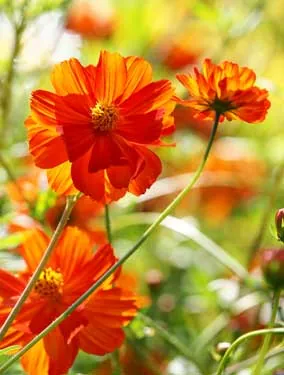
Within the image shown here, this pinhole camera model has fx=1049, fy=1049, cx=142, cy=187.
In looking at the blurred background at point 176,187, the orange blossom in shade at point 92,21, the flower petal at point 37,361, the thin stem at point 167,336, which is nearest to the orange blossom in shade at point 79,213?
the blurred background at point 176,187

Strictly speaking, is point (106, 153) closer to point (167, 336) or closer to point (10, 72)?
point (167, 336)

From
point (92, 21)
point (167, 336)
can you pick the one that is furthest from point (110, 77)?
point (92, 21)

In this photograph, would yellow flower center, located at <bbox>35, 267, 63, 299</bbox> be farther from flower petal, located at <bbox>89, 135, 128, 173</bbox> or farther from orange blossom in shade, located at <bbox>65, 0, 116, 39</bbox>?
orange blossom in shade, located at <bbox>65, 0, 116, 39</bbox>

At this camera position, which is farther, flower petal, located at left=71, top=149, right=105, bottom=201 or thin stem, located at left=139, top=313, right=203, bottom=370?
thin stem, located at left=139, top=313, right=203, bottom=370

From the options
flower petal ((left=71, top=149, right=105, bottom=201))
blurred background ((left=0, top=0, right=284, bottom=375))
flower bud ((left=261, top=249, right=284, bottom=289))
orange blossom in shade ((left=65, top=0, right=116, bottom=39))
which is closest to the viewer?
flower petal ((left=71, top=149, right=105, bottom=201))

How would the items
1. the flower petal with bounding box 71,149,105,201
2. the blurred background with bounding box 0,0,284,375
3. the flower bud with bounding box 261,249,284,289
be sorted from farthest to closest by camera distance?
1. the blurred background with bounding box 0,0,284,375
2. the flower bud with bounding box 261,249,284,289
3. the flower petal with bounding box 71,149,105,201

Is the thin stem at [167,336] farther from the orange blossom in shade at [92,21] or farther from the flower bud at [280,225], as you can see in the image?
the orange blossom in shade at [92,21]

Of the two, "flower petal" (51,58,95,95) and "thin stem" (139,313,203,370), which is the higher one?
"flower petal" (51,58,95,95)

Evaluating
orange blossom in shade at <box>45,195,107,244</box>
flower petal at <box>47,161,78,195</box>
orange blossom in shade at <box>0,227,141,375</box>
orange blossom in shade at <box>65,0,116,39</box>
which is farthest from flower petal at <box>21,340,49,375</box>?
orange blossom in shade at <box>65,0,116,39</box>
